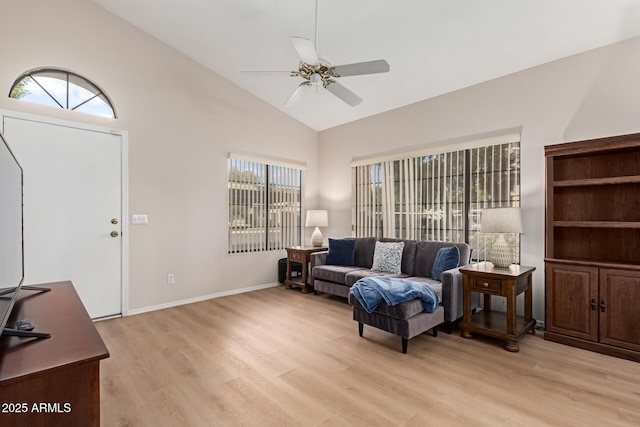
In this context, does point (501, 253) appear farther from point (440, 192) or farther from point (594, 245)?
point (440, 192)

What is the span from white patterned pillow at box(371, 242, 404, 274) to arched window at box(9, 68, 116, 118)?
3778mm

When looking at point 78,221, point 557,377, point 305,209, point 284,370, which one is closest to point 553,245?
point 557,377

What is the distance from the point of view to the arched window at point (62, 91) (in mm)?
3209

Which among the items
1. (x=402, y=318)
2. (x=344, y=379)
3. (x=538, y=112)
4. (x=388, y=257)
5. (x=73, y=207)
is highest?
(x=538, y=112)

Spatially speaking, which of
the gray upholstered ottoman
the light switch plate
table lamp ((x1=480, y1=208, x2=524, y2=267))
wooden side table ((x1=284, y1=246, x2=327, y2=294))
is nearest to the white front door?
the light switch plate

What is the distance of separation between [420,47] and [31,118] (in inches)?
162

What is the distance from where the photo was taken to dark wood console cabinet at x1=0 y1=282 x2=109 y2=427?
974 mm

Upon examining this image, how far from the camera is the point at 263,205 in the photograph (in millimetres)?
5191

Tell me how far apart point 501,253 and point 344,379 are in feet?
7.15

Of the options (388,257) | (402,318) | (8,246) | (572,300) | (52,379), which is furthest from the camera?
(388,257)

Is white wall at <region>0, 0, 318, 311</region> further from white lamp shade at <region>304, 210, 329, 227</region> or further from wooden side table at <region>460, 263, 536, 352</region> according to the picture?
wooden side table at <region>460, 263, 536, 352</region>

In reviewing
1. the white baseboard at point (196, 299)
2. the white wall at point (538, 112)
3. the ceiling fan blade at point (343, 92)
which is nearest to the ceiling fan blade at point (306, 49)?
the ceiling fan blade at point (343, 92)

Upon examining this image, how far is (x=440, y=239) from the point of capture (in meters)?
4.22

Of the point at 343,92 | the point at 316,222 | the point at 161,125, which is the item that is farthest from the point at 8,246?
the point at 316,222
